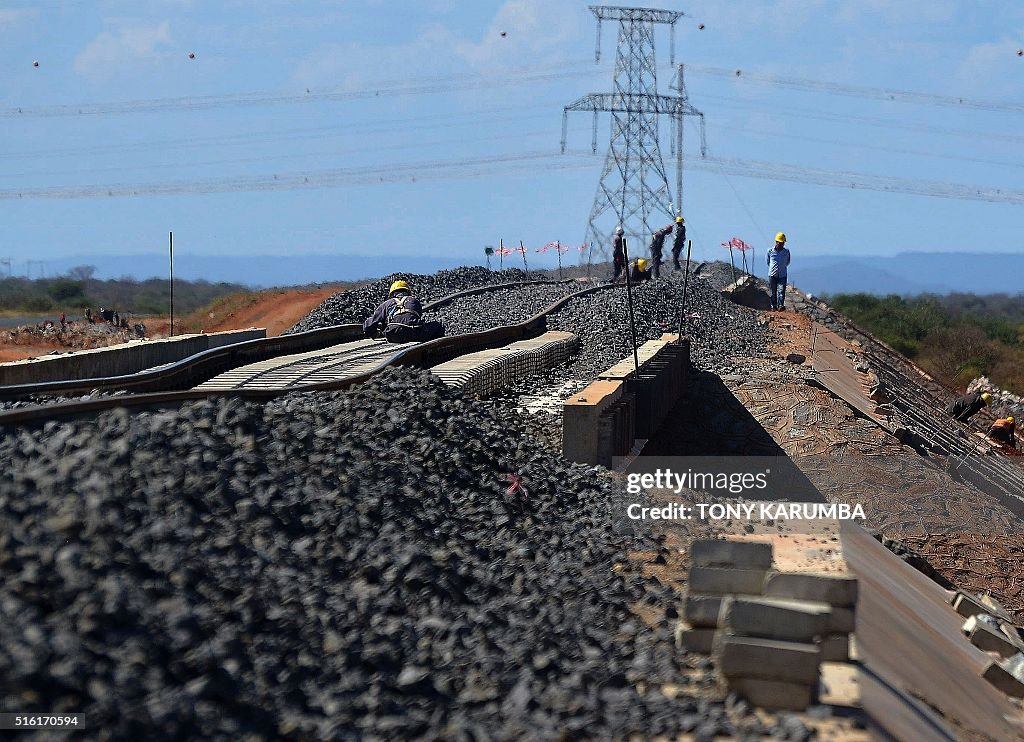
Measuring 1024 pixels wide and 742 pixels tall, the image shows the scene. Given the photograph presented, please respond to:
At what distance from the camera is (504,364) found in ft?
64.8

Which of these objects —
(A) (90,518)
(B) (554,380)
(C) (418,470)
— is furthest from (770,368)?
(A) (90,518)

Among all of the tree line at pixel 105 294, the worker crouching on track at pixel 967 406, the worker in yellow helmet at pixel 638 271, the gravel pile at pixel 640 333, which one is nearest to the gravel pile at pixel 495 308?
the gravel pile at pixel 640 333

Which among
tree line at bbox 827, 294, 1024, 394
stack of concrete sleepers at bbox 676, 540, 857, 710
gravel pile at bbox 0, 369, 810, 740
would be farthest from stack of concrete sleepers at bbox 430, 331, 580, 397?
tree line at bbox 827, 294, 1024, 394

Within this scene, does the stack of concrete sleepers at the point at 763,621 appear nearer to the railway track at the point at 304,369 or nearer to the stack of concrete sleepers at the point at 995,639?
the stack of concrete sleepers at the point at 995,639

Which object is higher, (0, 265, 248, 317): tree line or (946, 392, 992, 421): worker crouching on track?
(0, 265, 248, 317): tree line

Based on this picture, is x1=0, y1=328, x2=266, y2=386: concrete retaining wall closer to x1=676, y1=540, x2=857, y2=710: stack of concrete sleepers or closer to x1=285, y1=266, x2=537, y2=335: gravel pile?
x1=285, y1=266, x2=537, y2=335: gravel pile

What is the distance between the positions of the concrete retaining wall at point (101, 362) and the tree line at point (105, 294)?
1519 inches

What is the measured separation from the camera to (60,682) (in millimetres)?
5715

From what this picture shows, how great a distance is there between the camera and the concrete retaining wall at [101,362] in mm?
17375

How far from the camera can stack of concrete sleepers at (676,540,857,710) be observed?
24.2 ft

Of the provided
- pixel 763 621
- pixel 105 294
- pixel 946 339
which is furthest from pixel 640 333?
pixel 105 294

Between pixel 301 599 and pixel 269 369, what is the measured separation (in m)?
10.9

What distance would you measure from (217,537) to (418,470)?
3.68 m

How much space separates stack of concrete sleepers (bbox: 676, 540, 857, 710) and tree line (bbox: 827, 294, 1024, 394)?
44636 millimetres
